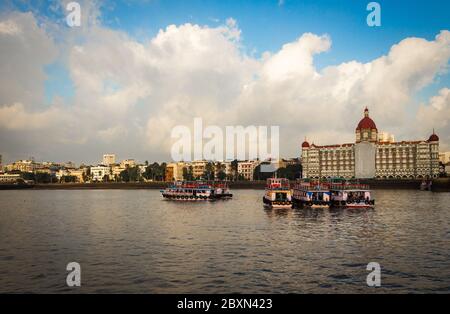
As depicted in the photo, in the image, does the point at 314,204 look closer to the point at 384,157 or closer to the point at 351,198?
the point at 351,198

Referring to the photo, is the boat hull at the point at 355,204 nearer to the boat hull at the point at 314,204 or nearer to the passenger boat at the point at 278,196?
the boat hull at the point at 314,204

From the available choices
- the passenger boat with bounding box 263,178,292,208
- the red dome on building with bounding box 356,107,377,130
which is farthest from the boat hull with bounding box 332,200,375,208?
the red dome on building with bounding box 356,107,377,130

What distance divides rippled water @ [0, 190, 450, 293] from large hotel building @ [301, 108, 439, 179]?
440 feet

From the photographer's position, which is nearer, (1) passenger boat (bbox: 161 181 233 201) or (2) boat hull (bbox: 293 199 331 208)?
(2) boat hull (bbox: 293 199 331 208)

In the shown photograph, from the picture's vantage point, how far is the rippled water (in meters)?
26.3

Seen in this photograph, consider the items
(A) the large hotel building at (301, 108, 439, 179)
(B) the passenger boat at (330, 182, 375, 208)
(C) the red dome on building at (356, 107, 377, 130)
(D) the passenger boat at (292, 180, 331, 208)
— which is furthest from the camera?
(C) the red dome on building at (356, 107, 377, 130)

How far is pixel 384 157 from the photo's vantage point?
18825cm

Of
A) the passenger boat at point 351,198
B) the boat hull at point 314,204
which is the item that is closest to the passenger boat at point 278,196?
Answer: the boat hull at point 314,204

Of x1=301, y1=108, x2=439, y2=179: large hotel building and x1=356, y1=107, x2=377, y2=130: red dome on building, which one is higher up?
x1=356, y1=107, x2=377, y2=130: red dome on building

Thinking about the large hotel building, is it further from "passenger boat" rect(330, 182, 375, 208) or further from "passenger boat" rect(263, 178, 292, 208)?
"passenger boat" rect(263, 178, 292, 208)

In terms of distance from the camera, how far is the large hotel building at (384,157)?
18125 cm

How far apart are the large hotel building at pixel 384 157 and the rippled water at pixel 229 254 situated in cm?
13425

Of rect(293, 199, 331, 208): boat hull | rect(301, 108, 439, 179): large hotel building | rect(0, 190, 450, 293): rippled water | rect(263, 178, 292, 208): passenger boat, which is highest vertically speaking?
rect(301, 108, 439, 179): large hotel building
